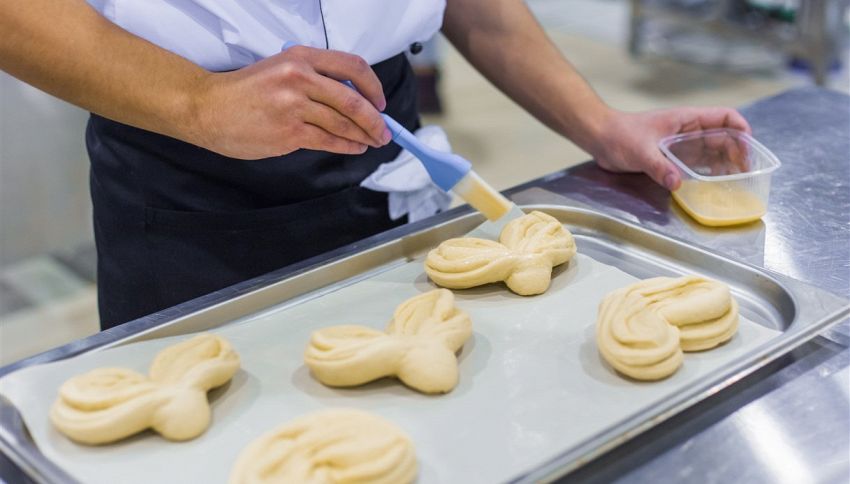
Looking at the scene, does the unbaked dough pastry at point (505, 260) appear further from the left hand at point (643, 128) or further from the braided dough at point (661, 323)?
the left hand at point (643, 128)

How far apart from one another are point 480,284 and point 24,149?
203 cm

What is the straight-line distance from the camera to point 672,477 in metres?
0.81

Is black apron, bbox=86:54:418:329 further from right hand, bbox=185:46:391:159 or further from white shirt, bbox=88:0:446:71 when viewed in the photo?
right hand, bbox=185:46:391:159

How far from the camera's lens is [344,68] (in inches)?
42.2

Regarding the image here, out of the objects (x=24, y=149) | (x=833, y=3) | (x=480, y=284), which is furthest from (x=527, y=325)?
(x=833, y=3)

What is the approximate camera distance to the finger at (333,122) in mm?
1052

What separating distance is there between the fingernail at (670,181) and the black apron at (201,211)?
42 cm

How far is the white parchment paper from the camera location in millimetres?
848

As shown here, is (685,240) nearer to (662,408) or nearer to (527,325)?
(527,325)

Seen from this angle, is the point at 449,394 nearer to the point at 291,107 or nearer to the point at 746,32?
the point at 291,107

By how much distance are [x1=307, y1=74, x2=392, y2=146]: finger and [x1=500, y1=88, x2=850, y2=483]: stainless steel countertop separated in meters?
0.36

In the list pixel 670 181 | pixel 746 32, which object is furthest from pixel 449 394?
pixel 746 32

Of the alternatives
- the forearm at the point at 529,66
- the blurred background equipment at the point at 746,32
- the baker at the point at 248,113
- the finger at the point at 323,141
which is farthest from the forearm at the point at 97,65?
the blurred background equipment at the point at 746,32

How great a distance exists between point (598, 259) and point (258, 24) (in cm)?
54
